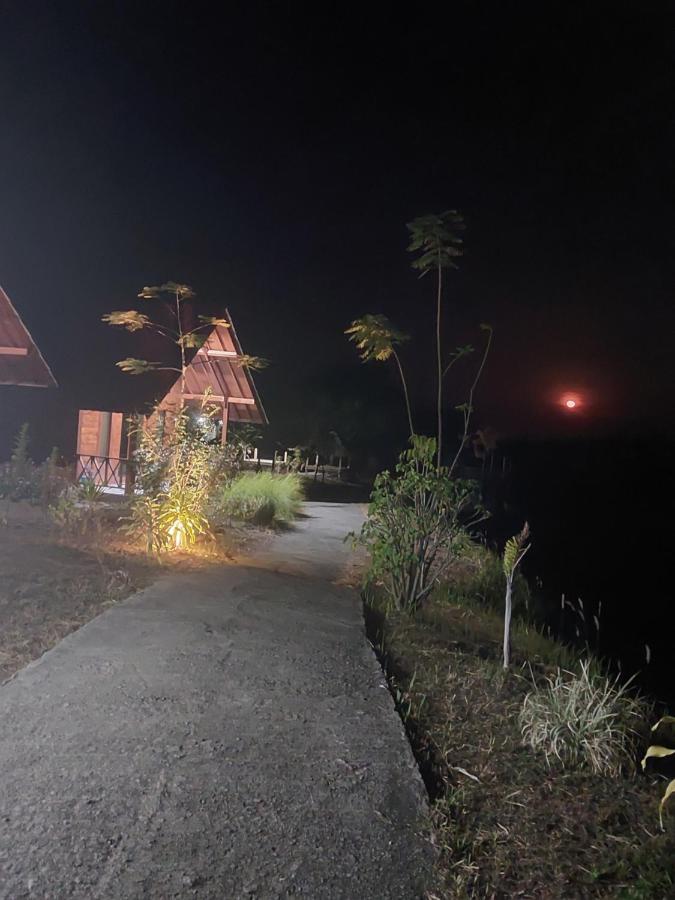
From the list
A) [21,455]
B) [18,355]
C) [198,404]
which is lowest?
[21,455]

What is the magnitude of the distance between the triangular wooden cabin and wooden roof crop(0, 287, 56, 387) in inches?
81.9

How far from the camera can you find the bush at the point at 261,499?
1385 cm

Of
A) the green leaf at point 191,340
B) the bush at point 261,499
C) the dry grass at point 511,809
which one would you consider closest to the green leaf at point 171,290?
the green leaf at point 191,340

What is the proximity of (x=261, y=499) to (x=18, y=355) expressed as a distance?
218 inches

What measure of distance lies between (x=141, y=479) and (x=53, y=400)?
783 cm

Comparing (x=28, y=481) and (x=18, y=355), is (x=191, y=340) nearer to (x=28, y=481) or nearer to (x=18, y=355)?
(x=28, y=481)

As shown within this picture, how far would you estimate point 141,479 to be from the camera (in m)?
9.70

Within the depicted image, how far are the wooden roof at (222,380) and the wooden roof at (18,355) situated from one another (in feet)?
9.87

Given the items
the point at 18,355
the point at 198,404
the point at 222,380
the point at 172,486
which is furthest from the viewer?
the point at 222,380

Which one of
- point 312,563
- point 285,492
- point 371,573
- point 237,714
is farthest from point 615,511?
point 237,714

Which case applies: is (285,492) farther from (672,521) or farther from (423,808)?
(423,808)

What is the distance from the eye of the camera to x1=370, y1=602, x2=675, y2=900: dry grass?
2934 millimetres

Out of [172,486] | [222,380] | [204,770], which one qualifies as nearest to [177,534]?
[172,486]

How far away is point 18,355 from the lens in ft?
49.8
